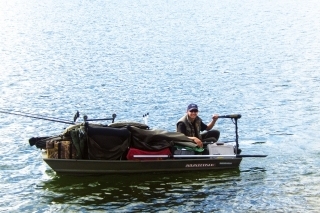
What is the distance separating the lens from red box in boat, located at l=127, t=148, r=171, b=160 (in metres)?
17.1

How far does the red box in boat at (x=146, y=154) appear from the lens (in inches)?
675

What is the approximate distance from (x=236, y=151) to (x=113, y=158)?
381 centimetres

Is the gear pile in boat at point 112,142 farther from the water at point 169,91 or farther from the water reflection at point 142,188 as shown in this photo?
the water at point 169,91

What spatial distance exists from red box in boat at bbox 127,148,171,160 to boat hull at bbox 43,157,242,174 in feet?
0.37

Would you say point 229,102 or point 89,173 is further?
point 229,102

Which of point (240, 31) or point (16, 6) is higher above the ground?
point (16, 6)

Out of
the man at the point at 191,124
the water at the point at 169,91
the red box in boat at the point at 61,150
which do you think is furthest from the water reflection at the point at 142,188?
the man at the point at 191,124

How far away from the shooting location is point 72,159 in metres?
16.8

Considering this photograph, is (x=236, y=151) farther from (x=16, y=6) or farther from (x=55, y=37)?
(x=16, y=6)

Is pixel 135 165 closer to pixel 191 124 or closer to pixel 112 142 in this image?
pixel 112 142

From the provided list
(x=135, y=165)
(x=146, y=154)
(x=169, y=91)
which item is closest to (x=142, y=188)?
(x=135, y=165)

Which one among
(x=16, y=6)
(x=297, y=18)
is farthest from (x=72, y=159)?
(x=16, y=6)

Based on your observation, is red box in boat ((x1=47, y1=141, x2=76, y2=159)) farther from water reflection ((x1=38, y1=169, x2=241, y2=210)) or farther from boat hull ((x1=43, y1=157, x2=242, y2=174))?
water reflection ((x1=38, y1=169, x2=241, y2=210))

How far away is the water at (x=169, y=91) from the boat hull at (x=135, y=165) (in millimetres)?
266
